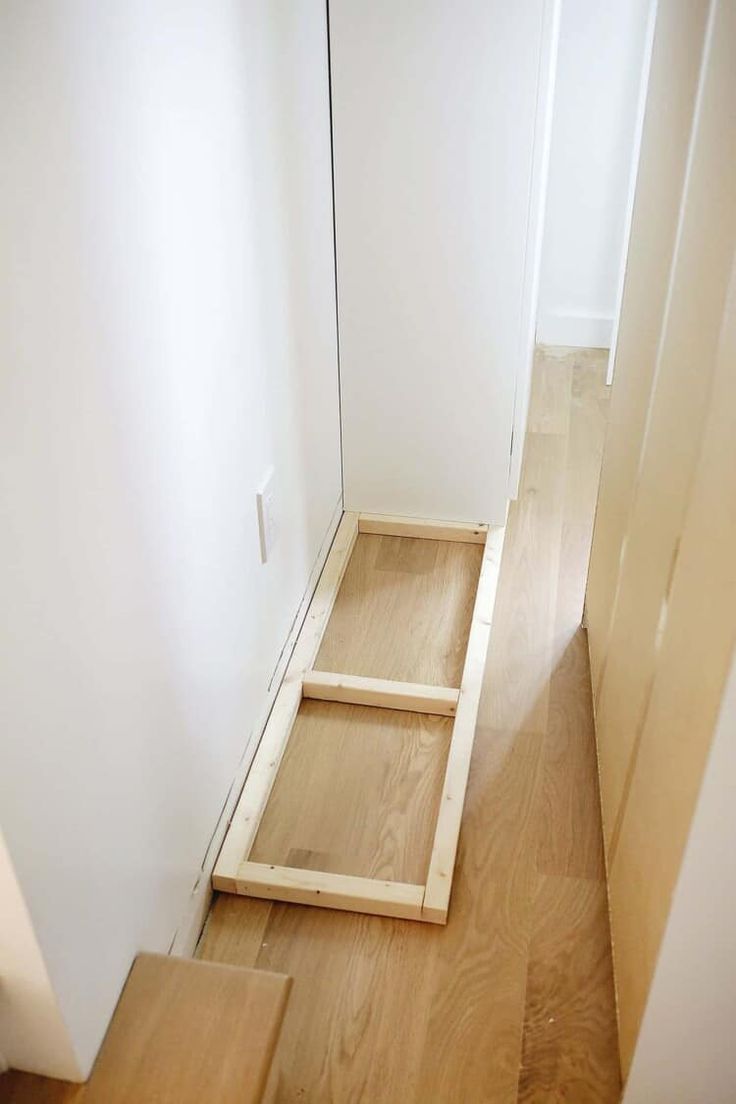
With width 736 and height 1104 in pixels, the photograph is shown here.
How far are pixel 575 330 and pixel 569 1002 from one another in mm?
2671

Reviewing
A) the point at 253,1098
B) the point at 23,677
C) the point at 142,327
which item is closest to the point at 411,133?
the point at 142,327

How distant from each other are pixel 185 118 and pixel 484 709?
128 cm

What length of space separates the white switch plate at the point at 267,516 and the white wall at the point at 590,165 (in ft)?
6.45

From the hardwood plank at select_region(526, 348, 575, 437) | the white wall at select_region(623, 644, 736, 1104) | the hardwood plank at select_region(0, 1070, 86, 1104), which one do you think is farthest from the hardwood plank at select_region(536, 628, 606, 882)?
the hardwood plank at select_region(526, 348, 575, 437)

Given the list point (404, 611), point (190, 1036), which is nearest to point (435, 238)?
point (404, 611)

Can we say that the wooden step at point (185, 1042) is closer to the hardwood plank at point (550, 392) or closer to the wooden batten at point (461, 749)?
the wooden batten at point (461, 749)

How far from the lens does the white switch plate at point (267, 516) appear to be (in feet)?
6.23

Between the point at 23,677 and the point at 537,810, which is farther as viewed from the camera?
the point at 537,810

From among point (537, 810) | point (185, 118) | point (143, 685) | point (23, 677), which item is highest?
point (185, 118)

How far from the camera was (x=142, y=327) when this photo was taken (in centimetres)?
128

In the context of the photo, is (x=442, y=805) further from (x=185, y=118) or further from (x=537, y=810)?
(x=185, y=118)

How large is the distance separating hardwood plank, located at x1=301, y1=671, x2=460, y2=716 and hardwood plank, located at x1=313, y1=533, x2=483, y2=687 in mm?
76

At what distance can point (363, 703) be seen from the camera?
213 centimetres

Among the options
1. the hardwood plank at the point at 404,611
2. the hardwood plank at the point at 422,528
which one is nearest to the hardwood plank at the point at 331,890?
the hardwood plank at the point at 404,611
